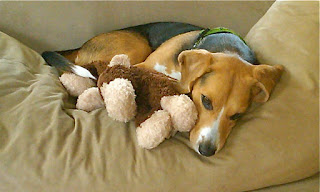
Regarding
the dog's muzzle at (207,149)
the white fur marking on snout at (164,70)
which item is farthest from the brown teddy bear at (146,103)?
the white fur marking on snout at (164,70)

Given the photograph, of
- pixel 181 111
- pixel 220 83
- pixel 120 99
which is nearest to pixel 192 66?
pixel 220 83

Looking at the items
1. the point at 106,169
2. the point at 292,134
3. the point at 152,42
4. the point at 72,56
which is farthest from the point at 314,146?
the point at 72,56

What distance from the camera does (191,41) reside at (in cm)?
218

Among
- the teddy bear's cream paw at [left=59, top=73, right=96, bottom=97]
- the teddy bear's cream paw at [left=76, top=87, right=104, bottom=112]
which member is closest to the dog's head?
the teddy bear's cream paw at [left=76, top=87, right=104, bottom=112]

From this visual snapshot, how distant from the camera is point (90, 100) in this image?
5.50 feet

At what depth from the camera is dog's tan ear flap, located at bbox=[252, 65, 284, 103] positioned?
153 centimetres

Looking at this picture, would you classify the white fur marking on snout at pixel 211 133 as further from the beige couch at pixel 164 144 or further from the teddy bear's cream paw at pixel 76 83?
the teddy bear's cream paw at pixel 76 83

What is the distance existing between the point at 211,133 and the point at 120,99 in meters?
0.44

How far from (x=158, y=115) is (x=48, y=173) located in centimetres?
52

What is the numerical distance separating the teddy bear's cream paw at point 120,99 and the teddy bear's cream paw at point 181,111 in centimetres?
15

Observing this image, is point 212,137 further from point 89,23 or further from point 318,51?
point 89,23

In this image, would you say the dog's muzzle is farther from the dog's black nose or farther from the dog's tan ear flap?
the dog's tan ear flap

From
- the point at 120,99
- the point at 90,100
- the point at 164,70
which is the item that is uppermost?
the point at 120,99

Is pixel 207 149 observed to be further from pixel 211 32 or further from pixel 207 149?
pixel 211 32
